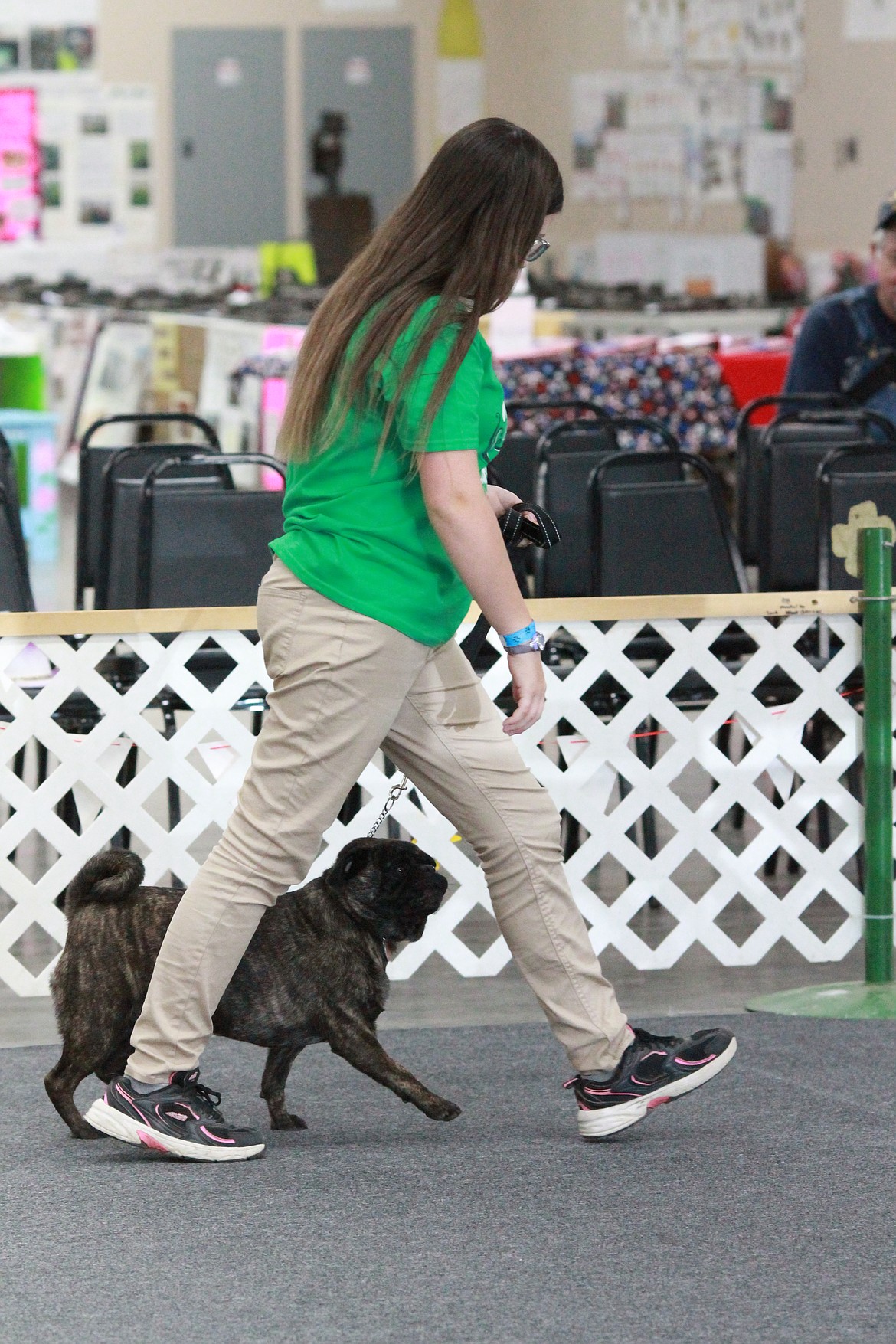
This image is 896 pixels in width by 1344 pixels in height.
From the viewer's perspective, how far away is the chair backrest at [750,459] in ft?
15.2

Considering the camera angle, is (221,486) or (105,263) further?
(105,263)

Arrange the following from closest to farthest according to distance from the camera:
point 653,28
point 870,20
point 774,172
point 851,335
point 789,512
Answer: point 789,512, point 851,335, point 870,20, point 774,172, point 653,28

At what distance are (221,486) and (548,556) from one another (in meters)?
0.68

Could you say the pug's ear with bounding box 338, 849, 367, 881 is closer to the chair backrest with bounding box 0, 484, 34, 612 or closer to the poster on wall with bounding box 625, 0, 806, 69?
the chair backrest with bounding box 0, 484, 34, 612

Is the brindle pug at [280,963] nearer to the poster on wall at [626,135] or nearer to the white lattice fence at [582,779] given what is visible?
the white lattice fence at [582,779]

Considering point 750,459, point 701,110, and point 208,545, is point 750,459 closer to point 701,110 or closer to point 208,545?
point 208,545

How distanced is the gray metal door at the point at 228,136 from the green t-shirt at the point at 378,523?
1418 cm

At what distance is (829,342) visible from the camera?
184 inches

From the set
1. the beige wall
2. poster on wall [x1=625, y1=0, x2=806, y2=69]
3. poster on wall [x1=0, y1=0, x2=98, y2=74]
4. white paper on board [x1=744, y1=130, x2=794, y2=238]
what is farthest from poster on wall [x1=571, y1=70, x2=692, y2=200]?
poster on wall [x1=0, y1=0, x2=98, y2=74]

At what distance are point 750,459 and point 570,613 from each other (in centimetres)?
164

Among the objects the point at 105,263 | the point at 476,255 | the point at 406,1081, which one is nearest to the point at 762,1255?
the point at 406,1081

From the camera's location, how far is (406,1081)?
264 cm

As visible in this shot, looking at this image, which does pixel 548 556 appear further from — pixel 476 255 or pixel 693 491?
pixel 476 255

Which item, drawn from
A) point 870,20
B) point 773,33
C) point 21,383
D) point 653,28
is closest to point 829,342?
point 21,383
